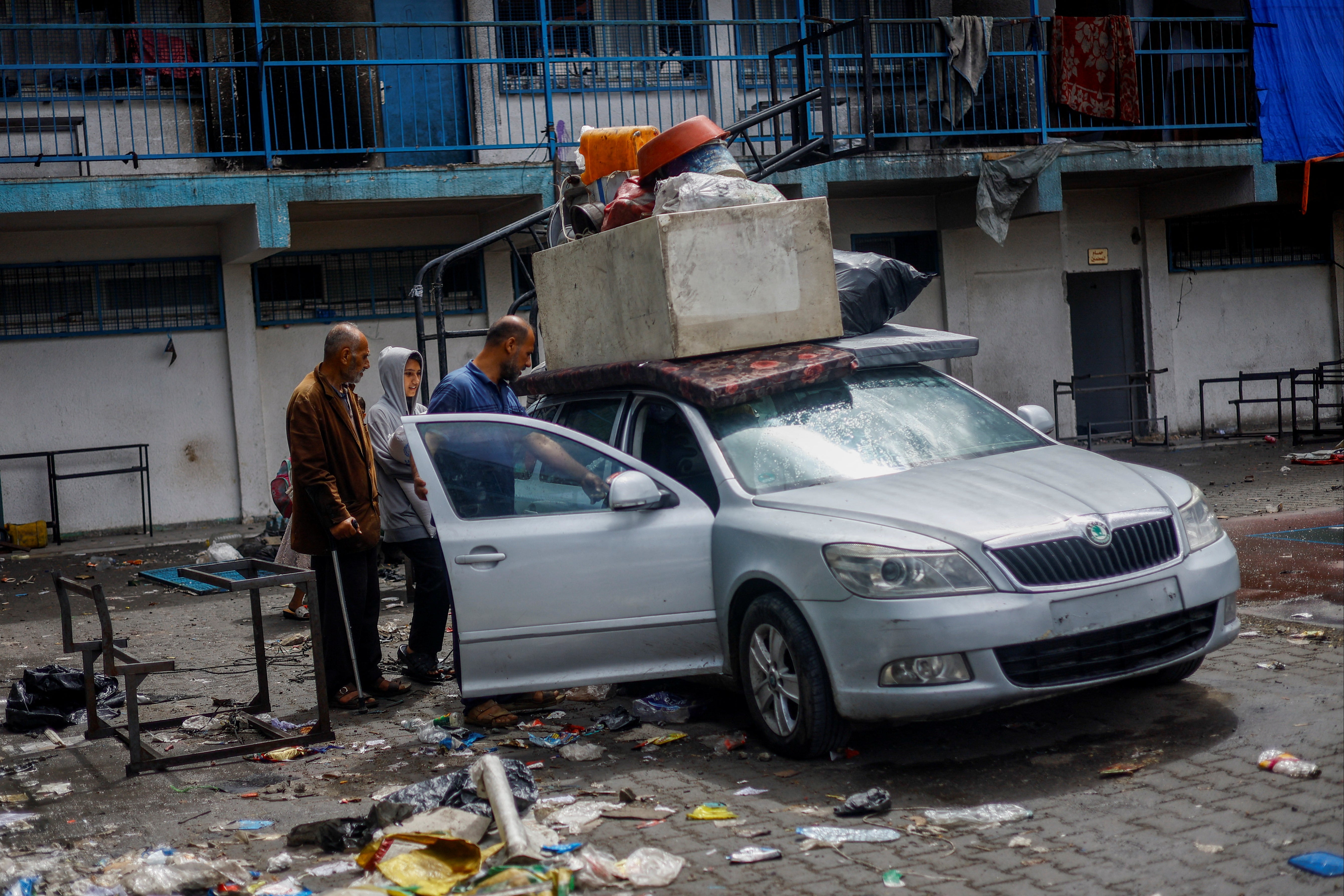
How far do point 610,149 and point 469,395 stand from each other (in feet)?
9.41

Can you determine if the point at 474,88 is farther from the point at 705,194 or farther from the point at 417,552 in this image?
the point at 705,194

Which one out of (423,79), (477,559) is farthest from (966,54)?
(477,559)

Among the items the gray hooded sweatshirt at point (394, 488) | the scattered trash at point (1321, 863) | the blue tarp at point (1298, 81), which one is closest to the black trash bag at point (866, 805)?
the scattered trash at point (1321, 863)

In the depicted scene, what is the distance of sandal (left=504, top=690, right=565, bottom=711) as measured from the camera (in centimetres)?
615

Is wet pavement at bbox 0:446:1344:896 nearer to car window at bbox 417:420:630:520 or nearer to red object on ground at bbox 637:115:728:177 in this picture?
car window at bbox 417:420:630:520

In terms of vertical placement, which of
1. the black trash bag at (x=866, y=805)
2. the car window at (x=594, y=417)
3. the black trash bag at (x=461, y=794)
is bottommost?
the black trash bag at (x=866, y=805)

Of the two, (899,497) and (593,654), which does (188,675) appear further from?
(899,497)

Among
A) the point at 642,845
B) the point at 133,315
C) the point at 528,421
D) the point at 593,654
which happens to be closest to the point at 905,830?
the point at 642,845

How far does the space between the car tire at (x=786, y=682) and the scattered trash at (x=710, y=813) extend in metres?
0.50

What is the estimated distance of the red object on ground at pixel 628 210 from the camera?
22.3 feet

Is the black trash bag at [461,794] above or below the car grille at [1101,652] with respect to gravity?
below

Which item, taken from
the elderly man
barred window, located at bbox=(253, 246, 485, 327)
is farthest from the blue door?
the elderly man

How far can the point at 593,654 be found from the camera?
5.33 m

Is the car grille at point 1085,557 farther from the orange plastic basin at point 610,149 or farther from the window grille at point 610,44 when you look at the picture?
the window grille at point 610,44
